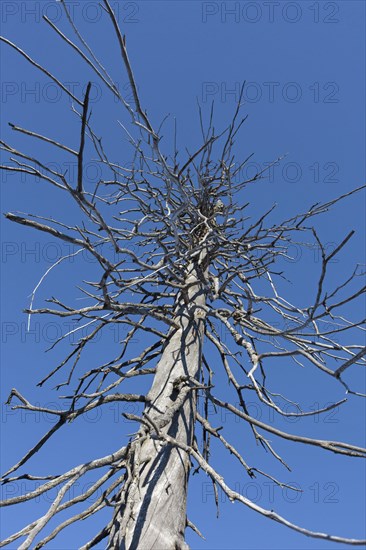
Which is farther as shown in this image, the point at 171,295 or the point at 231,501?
the point at 171,295

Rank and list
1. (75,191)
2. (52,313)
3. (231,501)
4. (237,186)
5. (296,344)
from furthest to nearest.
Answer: (237,186), (296,344), (52,313), (231,501), (75,191)

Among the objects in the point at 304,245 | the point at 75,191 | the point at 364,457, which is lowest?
the point at 364,457

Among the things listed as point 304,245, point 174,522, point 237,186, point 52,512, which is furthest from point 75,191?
point 304,245

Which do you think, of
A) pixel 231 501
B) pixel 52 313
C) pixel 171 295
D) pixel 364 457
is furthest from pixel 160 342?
pixel 364 457

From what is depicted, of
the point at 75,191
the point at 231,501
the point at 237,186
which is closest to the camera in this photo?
the point at 75,191

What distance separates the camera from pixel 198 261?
3303mm

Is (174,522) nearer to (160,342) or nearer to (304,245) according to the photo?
(160,342)

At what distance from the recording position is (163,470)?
7.50 feet

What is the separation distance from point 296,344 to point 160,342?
91 cm

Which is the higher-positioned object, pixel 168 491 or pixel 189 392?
pixel 189 392

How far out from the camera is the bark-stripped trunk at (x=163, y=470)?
81.7 inches

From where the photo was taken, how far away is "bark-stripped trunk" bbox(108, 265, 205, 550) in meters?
2.07

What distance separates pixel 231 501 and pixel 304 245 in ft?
9.67

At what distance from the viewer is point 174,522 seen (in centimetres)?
217
